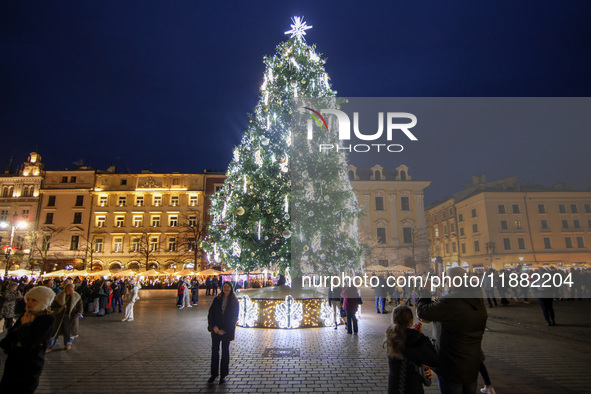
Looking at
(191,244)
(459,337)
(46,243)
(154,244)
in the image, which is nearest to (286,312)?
(459,337)

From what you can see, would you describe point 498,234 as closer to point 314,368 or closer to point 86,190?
point 314,368

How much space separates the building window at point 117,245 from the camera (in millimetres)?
52037

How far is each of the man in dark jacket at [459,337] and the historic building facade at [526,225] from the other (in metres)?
42.3

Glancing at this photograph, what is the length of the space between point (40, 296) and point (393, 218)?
4912 cm

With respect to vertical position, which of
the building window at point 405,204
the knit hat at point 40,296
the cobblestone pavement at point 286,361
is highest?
the building window at point 405,204

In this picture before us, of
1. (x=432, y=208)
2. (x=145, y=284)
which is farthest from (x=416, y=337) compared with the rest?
(x=432, y=208)

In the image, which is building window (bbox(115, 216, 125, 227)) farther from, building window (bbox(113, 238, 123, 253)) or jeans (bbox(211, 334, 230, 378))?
jeans (bbox(211, 334, 230, 378))

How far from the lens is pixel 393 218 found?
167 ft

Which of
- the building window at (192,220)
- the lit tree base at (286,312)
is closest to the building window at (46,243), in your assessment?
the building window at (192,220)

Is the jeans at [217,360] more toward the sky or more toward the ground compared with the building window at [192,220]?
more toward the ground

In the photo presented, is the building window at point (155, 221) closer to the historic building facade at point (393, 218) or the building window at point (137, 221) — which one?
the building window at point (137, 221)

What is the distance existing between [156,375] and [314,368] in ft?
9.58

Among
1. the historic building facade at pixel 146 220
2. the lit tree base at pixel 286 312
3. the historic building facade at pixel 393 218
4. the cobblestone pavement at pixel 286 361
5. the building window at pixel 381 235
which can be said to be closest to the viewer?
the cobblestone pavement at pixel 286 361

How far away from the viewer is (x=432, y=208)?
6262cm
